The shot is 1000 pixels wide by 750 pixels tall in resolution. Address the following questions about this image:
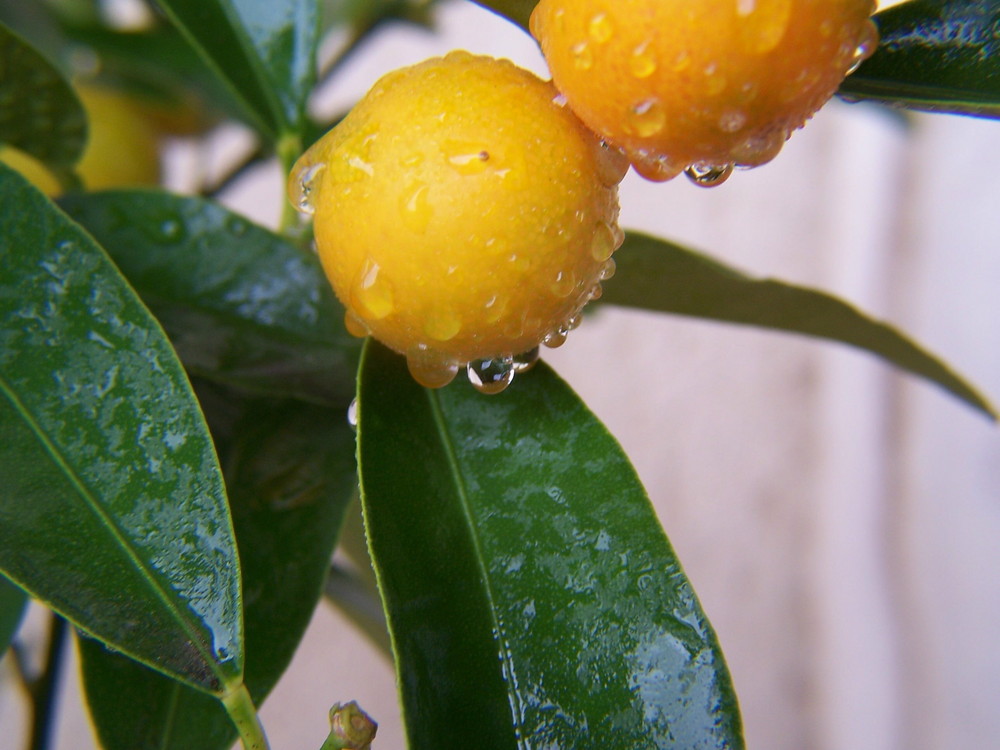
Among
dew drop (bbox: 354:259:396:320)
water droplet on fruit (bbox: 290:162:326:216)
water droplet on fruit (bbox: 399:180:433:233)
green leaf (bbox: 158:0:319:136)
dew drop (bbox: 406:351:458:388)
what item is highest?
green leaf (bbox: 158:0:319:136)

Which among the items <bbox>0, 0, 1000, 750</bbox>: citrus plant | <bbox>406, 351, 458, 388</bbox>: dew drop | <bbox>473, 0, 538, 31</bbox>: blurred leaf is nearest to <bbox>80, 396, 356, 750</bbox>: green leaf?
<bbox>0, 0, 1000, 750</bbox>: citrus plant

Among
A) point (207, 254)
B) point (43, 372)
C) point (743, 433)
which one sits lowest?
point (43, 372)

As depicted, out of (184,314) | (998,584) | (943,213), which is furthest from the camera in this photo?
(943,213)

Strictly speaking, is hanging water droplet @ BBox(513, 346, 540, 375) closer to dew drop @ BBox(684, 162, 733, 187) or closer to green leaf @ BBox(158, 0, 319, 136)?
dew drop @ BBox(684, 162, 733, 187)

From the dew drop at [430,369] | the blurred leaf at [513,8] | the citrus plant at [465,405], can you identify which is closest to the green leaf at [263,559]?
the citrus plant at [465,405]

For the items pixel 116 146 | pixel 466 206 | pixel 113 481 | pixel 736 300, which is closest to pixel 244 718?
pixel 113 481

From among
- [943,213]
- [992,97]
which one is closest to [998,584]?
[943,213]

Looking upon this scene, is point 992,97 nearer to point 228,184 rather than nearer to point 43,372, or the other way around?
point 43,372
